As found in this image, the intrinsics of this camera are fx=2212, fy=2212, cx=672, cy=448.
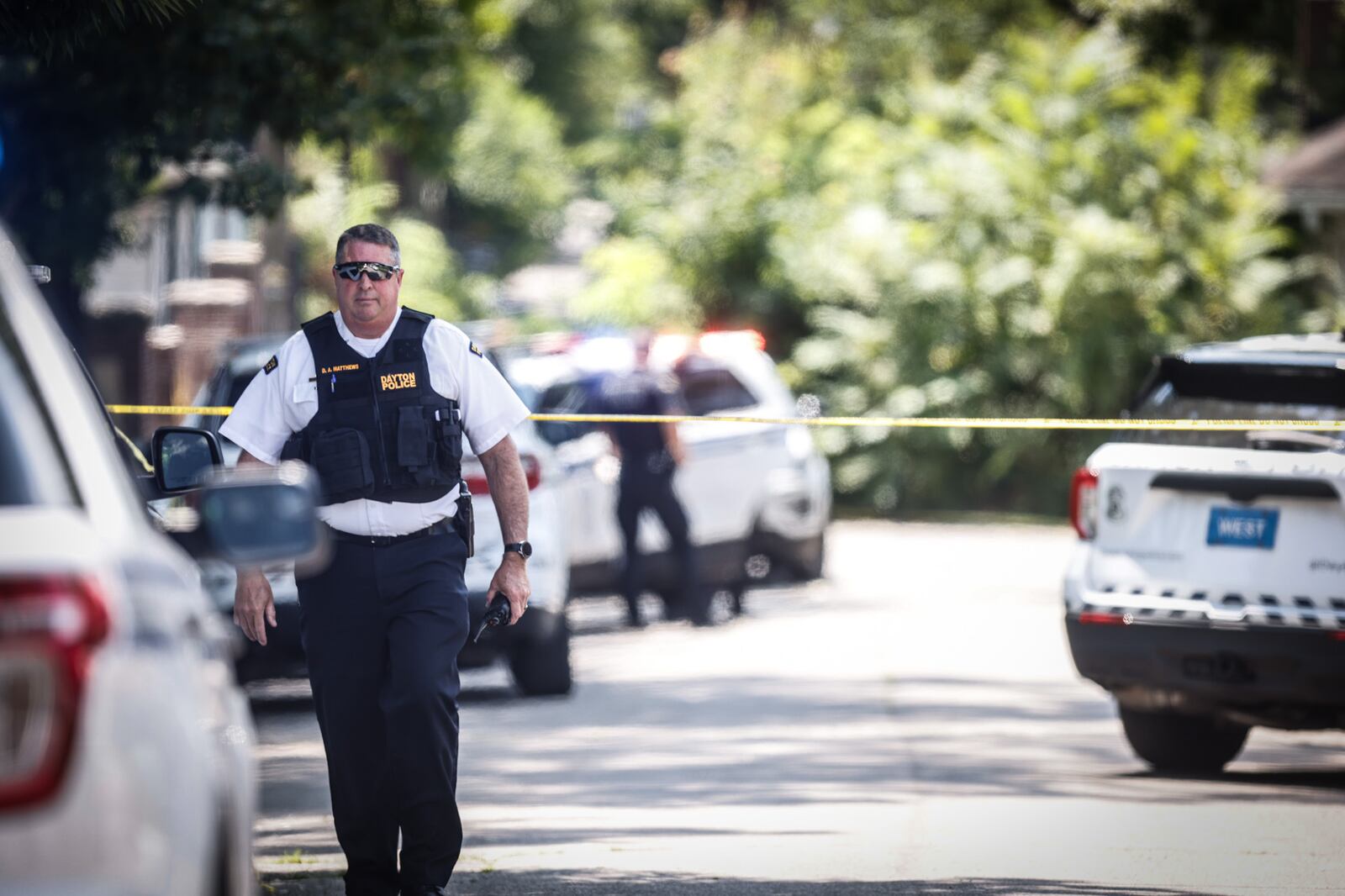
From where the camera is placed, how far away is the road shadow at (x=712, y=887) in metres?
6.71

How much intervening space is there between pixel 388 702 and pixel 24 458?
2919 mm

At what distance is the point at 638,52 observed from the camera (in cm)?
5934

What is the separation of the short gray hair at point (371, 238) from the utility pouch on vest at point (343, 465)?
0.54 metres

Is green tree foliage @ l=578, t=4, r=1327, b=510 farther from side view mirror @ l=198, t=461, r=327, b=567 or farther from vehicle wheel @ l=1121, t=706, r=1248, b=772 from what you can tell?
side view mirror @ l=198, t=461, r=327, b=567

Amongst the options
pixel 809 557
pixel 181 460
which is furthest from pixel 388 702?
pixel 809 557

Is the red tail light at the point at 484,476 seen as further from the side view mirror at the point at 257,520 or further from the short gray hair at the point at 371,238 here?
the side view mirror at the point at 257,520

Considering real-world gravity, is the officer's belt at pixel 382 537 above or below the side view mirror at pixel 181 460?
below

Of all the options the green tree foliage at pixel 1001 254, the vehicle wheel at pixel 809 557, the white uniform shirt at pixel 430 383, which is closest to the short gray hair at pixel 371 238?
the white uniform shirt at pixel 430 383

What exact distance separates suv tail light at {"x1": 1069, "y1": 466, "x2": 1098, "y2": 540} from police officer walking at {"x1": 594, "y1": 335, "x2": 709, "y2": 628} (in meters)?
5.98

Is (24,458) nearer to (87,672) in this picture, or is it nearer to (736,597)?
(87,672)

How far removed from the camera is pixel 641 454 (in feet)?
48.8

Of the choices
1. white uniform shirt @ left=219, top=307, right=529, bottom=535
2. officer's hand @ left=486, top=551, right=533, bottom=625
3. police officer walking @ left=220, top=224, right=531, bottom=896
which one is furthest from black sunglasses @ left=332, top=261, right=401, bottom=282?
officer's hand @ left=486, top=551, right=533, bottom=625

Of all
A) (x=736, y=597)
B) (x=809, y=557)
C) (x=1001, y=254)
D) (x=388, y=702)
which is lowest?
(x=736, y=597)

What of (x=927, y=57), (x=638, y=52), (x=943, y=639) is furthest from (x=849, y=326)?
(x=638, y=52)
